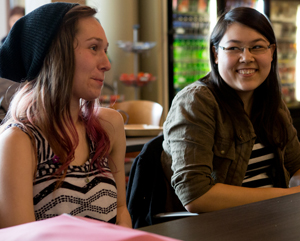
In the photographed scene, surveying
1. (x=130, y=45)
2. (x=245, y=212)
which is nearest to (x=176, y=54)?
(x=130, y=45)

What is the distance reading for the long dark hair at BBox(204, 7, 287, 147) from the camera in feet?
4.61

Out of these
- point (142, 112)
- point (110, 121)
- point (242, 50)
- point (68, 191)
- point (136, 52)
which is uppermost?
point (242, 50)

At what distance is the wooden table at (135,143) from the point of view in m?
1.91

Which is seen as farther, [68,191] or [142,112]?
[142,112]

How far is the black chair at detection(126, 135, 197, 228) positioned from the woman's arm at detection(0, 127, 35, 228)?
0.47 metres

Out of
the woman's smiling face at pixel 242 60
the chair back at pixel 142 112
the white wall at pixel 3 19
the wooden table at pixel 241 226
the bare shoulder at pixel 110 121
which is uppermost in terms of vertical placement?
the white wall at pixel 3 19

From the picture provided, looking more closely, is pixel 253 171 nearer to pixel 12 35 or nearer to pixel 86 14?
pixel 86 14

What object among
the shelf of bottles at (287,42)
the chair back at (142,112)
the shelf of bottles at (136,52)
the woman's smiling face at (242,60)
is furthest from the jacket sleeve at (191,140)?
the shelf of bottles at (287,42)

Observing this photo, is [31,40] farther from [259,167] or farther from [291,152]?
[291,152]

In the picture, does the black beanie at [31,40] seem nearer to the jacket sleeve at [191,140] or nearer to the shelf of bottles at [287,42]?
the jacket sleeve at [191,140]

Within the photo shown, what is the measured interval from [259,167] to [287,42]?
516 centimetres

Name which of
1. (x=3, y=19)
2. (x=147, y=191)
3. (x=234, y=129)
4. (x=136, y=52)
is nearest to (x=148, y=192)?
(x=147, y=191)

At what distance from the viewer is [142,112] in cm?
329

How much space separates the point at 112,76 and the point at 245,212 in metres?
4.24
